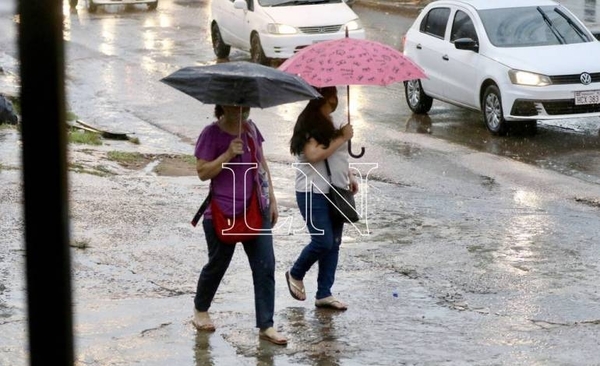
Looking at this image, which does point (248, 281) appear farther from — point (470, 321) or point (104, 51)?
point (104, 51)

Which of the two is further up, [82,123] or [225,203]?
[225,203]

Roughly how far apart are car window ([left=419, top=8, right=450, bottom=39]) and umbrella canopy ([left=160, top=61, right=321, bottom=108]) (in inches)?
412

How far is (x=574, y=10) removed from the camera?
29.6 metres

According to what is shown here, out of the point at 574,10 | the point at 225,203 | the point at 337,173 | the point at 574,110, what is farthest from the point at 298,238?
the point at 574,10

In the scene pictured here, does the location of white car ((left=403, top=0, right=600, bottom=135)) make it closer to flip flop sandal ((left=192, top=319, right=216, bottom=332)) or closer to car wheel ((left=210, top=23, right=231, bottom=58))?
car wheel ((left=210, top=23, right=231, bottom=58))

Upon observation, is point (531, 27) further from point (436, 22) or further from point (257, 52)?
point (257, 52)

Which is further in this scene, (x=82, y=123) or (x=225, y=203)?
(x=82, y=123)

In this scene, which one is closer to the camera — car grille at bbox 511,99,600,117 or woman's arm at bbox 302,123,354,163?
woman's arm at bbox 302,123,354,163

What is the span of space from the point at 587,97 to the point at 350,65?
800 cm

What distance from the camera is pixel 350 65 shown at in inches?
319

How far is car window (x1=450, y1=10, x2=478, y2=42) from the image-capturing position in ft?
55.9

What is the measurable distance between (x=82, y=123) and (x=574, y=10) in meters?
16.1

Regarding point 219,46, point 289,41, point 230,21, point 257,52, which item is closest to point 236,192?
point 289,41

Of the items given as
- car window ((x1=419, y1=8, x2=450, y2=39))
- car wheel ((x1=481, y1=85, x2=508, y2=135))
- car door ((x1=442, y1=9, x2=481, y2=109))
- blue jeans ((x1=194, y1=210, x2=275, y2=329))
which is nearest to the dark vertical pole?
blue jeans ((x1=194, y1=210, x2=275, y2=329))
